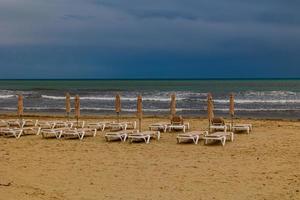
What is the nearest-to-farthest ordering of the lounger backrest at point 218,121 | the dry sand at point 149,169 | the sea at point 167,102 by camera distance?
the dry sand at point 149,169 → the lounger backrest at point 218,121 → the sea at point 167,102

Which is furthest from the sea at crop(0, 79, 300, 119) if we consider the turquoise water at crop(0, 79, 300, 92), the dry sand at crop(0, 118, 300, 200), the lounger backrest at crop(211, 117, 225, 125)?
the dry sand at crop(0, 118, 300, 200)

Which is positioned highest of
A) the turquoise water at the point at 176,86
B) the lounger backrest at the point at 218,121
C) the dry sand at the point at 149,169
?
the lounger backrest at the point at 218,121

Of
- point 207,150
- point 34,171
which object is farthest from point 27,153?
point 207,150

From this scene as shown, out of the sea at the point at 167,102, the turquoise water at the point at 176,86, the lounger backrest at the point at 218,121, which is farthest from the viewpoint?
the turquoise water at the point at 176,86

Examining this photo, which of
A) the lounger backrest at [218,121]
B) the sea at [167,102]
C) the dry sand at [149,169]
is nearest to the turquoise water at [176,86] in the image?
the sea at [167,102]

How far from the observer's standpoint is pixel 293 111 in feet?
110

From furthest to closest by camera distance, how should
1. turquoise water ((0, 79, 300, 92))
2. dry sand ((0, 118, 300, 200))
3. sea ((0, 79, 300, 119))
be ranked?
turquoise water ((0, 79, 300, 92)) → sea ((0, 79, 300, 119)) → dry sand ((0, 118, 300, 200))

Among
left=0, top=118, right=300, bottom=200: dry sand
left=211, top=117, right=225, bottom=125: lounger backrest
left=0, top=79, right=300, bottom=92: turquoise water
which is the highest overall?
left=211, top=117, right=225, bottom=125: lounger backrest

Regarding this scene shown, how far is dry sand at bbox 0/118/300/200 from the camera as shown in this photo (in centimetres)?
927

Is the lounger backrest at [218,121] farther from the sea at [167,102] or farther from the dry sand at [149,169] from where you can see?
the sea at [167,102]

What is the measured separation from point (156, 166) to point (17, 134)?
27.3 feet

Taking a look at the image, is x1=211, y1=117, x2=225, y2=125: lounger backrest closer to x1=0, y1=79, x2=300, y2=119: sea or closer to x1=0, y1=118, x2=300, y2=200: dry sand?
x1=0, y1=118, x2=300, y2=200: dry sand

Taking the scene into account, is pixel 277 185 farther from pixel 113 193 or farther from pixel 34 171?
pixel 34 171

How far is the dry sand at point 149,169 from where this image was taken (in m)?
9.27
